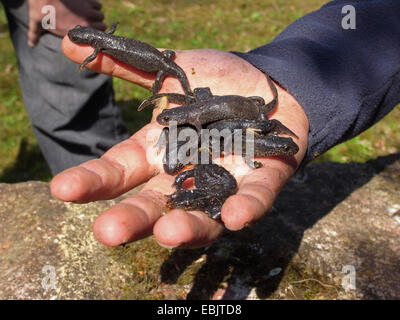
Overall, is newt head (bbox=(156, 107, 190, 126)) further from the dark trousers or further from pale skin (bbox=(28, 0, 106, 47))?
pale skin (bbox=(28, 0, 106, 47))

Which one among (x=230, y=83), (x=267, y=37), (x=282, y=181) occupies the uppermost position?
(x=230, y=83)

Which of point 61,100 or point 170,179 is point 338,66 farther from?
point 61,100

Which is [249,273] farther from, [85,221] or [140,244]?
[85,221]

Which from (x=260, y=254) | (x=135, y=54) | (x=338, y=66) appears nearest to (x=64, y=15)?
(x=135, y=54)

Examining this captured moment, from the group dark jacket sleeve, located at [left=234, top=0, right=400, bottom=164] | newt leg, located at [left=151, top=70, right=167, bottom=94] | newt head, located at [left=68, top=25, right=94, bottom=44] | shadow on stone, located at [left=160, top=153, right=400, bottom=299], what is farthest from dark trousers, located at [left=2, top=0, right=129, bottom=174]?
shadow on stone, located at [left=160, top=153, right=400, bottom=299]

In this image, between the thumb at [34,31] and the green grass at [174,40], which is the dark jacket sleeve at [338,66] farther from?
the green grass at [174,40]

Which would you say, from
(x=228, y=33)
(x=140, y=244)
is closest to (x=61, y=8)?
(x=140, y=244)
